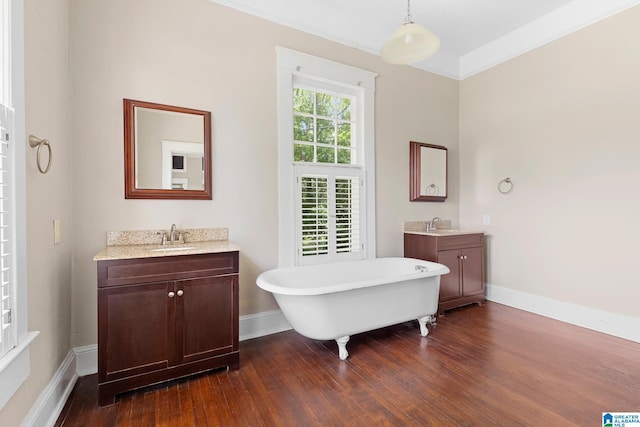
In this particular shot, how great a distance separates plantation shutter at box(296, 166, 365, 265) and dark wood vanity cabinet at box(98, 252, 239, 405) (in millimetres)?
976

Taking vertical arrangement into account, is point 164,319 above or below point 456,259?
below

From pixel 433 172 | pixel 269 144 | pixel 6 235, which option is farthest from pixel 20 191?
pixel 433 172

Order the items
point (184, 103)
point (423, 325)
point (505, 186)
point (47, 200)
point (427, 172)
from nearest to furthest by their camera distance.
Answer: point (47, 200)
point (184, 103)
point (423, 325)
point (505, 186)
point (427, 172)

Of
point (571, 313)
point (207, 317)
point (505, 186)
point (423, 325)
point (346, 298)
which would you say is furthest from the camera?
point (505, 186)

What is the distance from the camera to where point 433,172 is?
12.5 ft

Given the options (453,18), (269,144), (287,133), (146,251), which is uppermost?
(453,18)

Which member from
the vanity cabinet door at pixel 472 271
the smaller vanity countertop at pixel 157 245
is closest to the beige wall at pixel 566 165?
the vanity cabinet door at pixel 472 271

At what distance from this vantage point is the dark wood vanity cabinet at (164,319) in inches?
68.7

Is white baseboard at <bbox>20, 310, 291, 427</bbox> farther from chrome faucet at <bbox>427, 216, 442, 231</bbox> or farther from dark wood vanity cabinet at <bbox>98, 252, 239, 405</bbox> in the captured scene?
chrome faucet at <bbox>427, 216, 442, 231</bbox>

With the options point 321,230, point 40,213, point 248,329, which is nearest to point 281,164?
point 321,230

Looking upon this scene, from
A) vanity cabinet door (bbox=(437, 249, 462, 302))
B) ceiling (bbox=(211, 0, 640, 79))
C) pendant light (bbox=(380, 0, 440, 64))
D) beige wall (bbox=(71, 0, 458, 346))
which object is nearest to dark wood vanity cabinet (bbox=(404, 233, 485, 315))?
vanity cabinet door (bbox=(437, 249, 462, 302))

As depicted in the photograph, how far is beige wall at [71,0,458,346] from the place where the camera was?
6.89 feet

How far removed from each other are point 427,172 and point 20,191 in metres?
3.65

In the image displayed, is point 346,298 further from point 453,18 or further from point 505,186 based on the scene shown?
point 453,18
